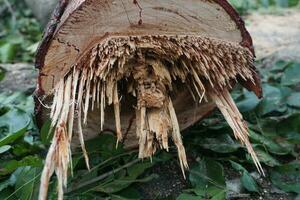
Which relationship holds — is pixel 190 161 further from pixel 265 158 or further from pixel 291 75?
pixel 291 75

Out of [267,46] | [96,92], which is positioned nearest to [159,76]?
[96,92]

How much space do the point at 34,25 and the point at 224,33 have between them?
7.94ft

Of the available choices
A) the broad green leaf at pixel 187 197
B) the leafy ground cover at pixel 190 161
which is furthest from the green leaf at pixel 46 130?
the broad green leaf at pixel 187 197

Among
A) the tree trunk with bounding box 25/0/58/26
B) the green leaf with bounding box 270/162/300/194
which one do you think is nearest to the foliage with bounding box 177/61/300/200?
the green leaf with bounding box 270/162/300/194

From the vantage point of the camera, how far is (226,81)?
1379mm

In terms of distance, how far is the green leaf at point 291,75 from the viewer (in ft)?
6.14

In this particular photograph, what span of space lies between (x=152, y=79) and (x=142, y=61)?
0.05 metres

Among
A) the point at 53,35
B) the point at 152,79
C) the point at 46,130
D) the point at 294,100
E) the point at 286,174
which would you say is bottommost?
the point at 286,174

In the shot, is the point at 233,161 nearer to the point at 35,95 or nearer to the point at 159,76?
the point at 159,76

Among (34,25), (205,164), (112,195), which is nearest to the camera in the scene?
(112,195)

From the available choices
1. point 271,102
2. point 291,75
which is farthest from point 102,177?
point 291,75

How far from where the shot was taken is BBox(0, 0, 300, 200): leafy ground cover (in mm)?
1315

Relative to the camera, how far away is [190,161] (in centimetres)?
148

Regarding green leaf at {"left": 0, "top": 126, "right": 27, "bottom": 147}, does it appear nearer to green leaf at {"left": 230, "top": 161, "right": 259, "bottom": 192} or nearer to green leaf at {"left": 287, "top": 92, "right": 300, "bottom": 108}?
green leaf at {"left": 230, "top": 161, "right": 259, "bottom": 192}
